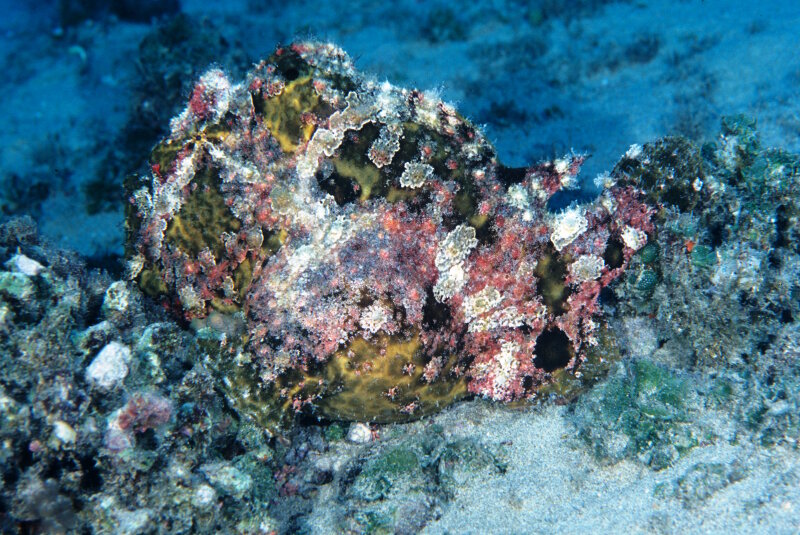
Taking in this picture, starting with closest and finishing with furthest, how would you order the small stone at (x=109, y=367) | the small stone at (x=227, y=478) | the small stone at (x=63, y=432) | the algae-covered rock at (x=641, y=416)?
the small stone at (x=63, y=432) → the small stone at (x=109, y=367) → the small stone at (x=227, y=478) → the algae-covered rock at (x=641, y=416)

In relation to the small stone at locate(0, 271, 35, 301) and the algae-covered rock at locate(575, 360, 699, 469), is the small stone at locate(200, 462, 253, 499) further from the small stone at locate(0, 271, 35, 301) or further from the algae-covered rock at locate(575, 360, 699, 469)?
the algae-covered rock at locate(575, 360, 699, 469)

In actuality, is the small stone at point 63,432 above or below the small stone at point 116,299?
below

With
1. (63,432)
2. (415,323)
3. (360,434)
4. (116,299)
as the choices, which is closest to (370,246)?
(415,323)

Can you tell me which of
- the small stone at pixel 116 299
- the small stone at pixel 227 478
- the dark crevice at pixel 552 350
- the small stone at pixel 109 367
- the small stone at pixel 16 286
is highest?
the small stone at pixel 116 299

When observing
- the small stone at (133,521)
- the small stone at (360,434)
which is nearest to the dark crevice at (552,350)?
the small stone at (360,434)

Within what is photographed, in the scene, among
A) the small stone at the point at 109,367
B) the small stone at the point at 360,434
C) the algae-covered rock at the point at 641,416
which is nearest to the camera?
the small stone at the point at 109,367

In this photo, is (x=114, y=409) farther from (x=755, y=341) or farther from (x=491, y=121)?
(x=491, y=121)

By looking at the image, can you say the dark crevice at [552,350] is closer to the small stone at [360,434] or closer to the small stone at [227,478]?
the small stone at [360,434]

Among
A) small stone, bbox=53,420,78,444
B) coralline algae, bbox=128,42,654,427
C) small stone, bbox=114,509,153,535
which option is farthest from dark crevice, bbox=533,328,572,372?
small stone, bbox=53,420,78,444
